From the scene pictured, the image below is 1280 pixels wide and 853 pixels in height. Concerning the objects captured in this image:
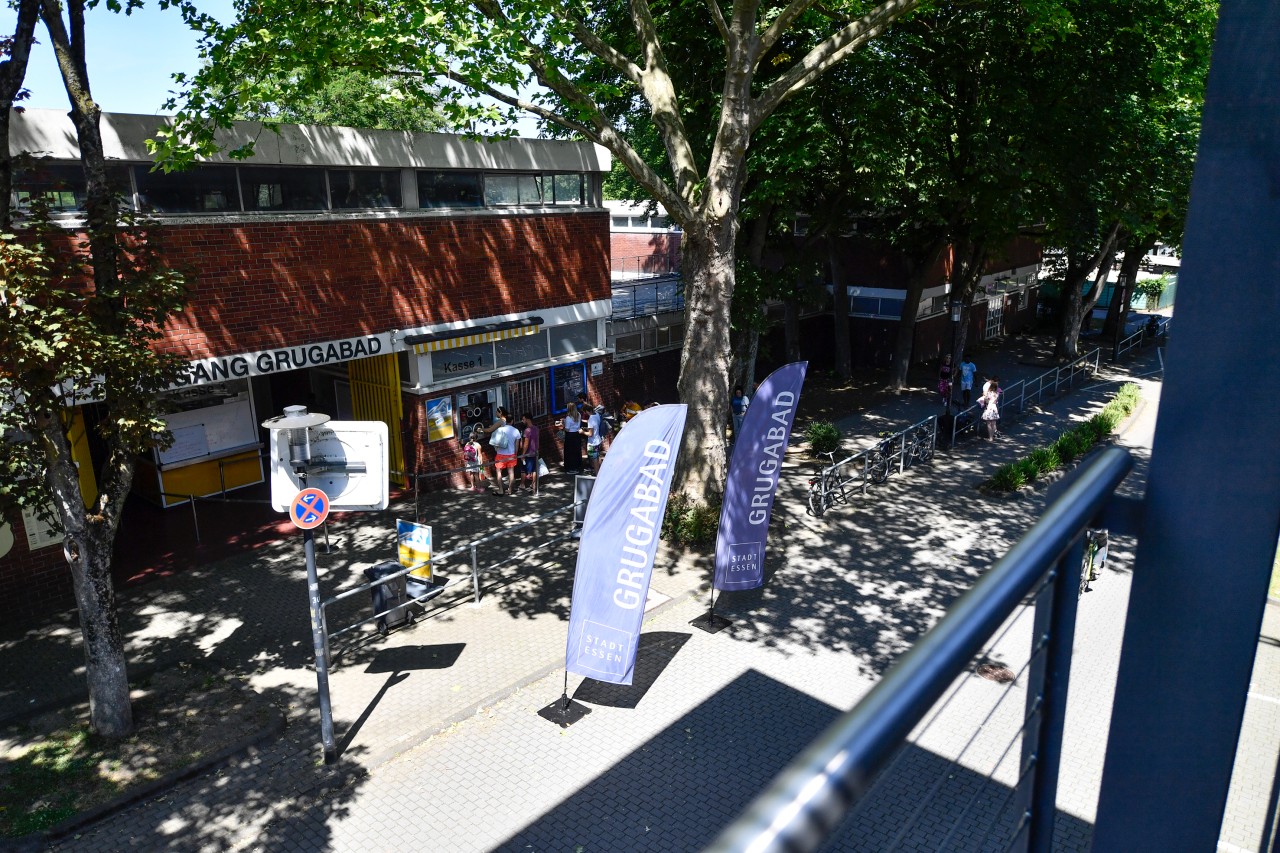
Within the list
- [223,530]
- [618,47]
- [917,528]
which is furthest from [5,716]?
[618,47]

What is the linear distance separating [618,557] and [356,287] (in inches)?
287

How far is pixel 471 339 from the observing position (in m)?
16.1

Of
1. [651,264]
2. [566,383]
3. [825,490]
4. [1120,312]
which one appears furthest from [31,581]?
[1120,312]

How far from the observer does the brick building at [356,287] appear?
11805mm

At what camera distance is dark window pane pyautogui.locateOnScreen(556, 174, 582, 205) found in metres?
17.6

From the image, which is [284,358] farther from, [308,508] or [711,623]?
[711,623]

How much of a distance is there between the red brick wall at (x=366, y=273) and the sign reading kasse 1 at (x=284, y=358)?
0.12 m

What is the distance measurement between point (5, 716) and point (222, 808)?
3018 millimetres

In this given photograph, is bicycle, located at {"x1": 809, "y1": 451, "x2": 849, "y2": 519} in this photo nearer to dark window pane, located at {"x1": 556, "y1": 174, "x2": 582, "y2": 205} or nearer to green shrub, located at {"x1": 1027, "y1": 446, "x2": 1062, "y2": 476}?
green shrub, located at {"x1": 1027, "y1": 446, "x2": 1062, "y2": 476}

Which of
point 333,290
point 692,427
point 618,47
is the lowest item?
point 692,427

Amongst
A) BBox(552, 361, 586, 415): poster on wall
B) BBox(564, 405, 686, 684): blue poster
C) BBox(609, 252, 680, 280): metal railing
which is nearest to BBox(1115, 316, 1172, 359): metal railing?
BBox(609, 252, 680, 280): metal railing

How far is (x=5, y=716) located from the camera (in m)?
9.12

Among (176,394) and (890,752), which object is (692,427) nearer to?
(176,394)

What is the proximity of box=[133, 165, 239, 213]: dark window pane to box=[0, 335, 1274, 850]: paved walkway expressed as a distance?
16.7 ft
